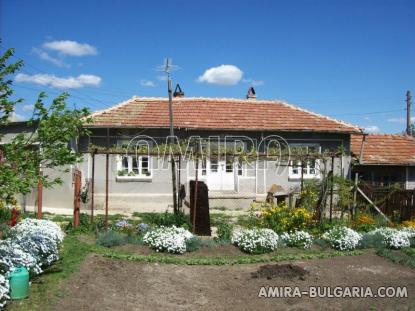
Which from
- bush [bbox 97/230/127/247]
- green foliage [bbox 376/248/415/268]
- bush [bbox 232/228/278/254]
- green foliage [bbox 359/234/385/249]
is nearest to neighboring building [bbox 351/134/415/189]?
green foliage [bbox 359/234/385/249]

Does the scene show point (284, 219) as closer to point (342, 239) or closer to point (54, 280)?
point (342, 239)

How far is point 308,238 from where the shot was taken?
1007 cm

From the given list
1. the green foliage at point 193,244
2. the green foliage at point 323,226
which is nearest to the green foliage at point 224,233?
the green foliage at point 193,244

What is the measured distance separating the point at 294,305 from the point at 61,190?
11942 millimetres

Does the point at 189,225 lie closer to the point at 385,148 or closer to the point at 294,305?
the point at 294,305

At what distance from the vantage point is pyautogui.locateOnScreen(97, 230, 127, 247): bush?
374 inches

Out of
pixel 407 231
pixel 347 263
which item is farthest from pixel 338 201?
pixel 347 263

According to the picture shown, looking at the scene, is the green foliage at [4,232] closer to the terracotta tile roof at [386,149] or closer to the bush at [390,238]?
the bush at [390,238]

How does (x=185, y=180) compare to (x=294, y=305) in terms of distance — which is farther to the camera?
(x=185, y=180)

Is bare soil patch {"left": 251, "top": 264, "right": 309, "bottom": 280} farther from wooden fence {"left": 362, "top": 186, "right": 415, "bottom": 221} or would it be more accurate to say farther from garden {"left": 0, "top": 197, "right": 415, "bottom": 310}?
wooden fence {"left": 362, "top": 186, "right": 415, "bottom": 221}

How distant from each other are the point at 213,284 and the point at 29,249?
3097 mm

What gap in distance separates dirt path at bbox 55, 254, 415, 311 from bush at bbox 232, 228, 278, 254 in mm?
730

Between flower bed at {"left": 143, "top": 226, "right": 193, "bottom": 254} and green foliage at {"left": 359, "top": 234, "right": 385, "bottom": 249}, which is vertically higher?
flower bed at {"left": 143, "top": 226, "right": 193, "bottom": 254}

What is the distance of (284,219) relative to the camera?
35.5ft
